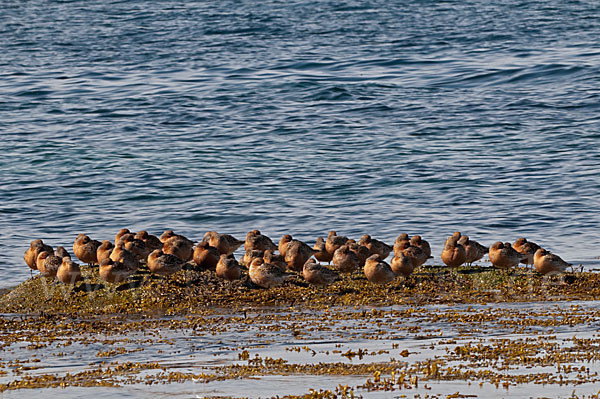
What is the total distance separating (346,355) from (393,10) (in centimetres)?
4074

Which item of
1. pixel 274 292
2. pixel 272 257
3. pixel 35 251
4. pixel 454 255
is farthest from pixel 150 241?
pixel 454 255

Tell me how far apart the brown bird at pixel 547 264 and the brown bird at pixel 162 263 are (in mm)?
4559

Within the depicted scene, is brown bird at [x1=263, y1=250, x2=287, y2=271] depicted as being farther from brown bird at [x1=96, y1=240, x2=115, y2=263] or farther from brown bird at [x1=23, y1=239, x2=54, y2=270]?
brown bird at [x1=23, y1=239, x2=54, y2=270]

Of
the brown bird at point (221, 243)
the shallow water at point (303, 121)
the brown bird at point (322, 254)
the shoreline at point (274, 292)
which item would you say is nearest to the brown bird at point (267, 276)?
the shoreline at point (274, 292)

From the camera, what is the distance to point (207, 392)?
804cm

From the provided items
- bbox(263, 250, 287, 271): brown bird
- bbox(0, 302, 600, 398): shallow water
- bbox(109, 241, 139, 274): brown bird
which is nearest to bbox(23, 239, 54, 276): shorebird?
bbox(109, 241, 139, 274): brown bird

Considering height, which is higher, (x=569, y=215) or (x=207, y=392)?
(x=207, y=392)

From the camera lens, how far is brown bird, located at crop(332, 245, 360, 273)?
12.2 m

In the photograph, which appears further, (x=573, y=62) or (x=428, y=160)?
(x=573, y=62)

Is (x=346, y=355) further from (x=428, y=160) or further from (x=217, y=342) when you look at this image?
(x=428, y=160)

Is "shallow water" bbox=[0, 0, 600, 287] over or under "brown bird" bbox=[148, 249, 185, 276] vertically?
under

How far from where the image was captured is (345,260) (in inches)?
481

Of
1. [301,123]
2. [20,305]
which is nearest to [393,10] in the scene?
[301,123]

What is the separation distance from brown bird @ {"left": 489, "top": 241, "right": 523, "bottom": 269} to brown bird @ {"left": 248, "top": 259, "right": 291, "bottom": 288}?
2.78 m
